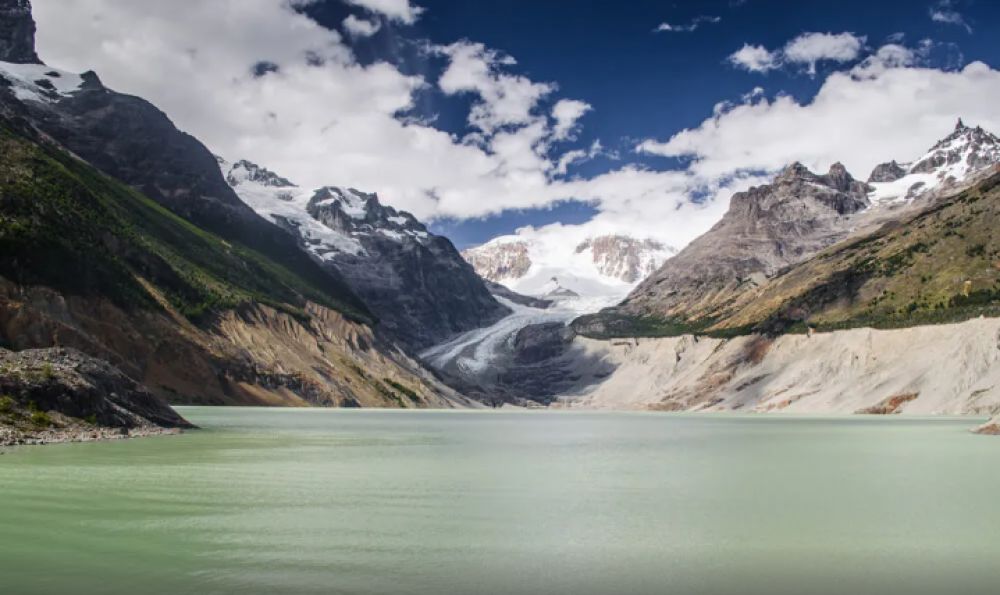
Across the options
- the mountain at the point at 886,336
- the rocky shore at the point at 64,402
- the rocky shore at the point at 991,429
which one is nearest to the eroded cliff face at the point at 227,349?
the rocky shore at the point at 64,402

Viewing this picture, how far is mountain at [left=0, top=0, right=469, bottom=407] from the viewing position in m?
93.8

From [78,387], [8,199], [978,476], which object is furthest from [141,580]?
[8,199]

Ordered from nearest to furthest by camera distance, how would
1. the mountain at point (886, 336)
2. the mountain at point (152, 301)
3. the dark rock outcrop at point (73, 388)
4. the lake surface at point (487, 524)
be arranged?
1. the lake surface at point (487, 524)
2. the dark rock outcrop at point (73, 388)
3. the mountain at point (152, 301)
4. the mountain at point (886, 336)

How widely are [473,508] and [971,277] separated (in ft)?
440

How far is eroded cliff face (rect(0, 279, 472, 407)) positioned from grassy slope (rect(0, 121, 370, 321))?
3155 mm

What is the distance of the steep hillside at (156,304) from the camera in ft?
307

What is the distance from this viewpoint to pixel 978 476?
33.8m

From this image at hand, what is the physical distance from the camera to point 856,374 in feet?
A: 443

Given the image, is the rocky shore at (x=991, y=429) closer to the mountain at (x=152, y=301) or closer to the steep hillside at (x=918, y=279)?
the steep hillside at (x=918, y=279)

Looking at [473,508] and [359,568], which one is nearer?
[359,568]

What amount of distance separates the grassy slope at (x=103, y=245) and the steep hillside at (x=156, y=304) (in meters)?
0.25

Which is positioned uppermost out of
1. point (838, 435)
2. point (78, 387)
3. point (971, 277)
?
point (971, 277)

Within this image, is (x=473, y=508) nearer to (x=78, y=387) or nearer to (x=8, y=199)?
(x=78, y=387)

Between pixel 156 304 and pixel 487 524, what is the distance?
368ft
